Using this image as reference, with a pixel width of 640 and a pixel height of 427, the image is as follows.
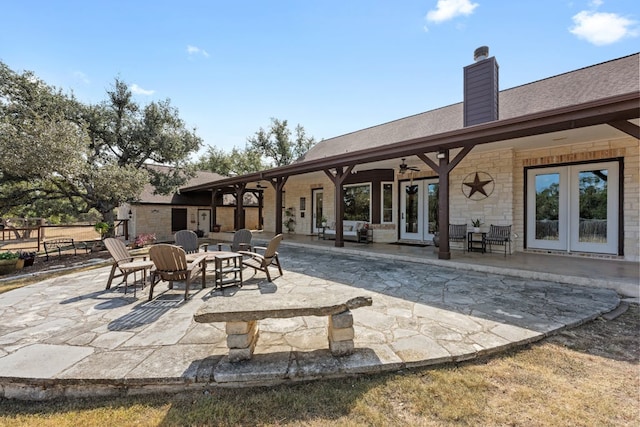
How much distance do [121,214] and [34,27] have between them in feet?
41.1

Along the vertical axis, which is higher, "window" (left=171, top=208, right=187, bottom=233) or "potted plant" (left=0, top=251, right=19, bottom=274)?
"window" (left=171, top=208, right=187, bottom=233)

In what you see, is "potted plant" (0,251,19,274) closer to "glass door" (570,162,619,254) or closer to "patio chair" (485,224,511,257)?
"patio chair" (485,224,511,257)

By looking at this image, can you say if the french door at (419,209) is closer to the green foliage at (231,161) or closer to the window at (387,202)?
the window at (387,202)

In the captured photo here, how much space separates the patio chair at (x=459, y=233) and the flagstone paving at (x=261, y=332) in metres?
2.62

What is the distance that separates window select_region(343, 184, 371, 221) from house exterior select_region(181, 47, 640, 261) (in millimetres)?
145

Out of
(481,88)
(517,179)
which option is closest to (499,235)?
(517,179)

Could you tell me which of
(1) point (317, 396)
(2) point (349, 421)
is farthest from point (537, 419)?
(1) point (317, 396)

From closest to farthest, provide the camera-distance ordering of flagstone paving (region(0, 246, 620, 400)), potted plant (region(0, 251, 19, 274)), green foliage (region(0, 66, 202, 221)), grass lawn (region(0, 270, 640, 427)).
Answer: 1. grass lawn (region(0, 270, 640, 427))
2. flagstone paving (region(0, 246, 620, 400))
3. potted plant (region(0, 251, 19, 274))
4. green foliage (region(0, 66, 202, 221))

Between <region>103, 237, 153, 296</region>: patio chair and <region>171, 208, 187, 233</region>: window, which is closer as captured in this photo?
<region>103, 237, 153, 296</region>: patio chair

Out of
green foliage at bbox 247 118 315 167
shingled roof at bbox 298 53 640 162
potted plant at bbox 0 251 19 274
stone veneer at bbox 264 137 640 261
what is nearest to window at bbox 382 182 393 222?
stone veneer at bbox 264 137 640 261

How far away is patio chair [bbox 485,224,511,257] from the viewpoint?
6783mm

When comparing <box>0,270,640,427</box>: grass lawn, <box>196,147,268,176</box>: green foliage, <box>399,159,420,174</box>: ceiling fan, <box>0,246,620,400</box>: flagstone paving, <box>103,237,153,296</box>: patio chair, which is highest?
<box>196,147,268,176</box>: green foliage

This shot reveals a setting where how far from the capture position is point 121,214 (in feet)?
57.0

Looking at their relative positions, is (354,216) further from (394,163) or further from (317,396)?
(317,396)
